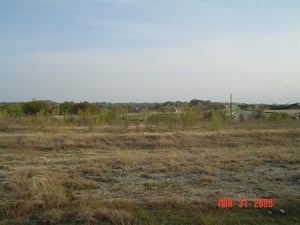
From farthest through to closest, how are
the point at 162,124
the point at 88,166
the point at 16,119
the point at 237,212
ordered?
the point at 16,119 → the point at 162,124 → the point at 88,166 → the point at 237,212

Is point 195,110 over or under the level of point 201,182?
over

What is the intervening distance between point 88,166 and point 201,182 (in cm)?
382

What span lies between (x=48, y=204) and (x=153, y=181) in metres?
3.13

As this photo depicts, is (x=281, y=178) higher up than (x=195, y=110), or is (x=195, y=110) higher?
(x=195, y=110)

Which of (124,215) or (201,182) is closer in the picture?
(124,215)

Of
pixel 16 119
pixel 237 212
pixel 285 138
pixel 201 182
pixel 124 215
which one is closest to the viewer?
pixel 124 215

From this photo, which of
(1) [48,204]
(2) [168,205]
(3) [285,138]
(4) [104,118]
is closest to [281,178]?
(2) [168,205]

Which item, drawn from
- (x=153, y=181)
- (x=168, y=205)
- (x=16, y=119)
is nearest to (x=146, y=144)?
(x=153, y=181)

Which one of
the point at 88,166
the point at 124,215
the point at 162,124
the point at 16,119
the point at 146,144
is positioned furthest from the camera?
the point at 16,119

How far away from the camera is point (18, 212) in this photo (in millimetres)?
5750

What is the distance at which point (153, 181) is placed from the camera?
850 centimetres

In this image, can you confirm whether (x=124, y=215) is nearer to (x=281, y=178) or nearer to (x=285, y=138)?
(x=281, y=178)

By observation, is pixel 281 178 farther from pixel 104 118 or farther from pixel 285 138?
pixel 104 118

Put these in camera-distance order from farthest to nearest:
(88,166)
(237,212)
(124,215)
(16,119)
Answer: (16,119), (88,166), (237,212), (124,215)
